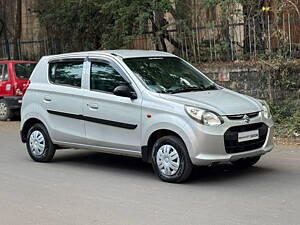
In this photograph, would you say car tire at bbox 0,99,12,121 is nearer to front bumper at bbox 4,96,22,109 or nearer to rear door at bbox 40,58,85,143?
front bumper at bbox 4,96,22,109

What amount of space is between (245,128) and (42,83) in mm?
3696

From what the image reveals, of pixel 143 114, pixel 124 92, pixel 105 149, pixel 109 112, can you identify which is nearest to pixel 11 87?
pixel 105 149

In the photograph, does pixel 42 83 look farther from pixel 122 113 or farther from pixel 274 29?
pixel 274 29

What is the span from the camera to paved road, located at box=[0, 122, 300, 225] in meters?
5.98

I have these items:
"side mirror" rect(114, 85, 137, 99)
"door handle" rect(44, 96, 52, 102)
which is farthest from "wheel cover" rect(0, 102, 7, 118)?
"side mirror" rect(114, 85, 137, 99)

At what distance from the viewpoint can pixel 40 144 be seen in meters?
9.35

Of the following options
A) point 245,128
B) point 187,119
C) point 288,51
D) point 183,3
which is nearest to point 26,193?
point 187,119

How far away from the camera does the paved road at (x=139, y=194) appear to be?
19.6ft

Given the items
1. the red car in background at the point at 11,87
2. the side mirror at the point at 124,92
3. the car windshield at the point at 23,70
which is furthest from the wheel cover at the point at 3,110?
the side mirror at the point at 124,92

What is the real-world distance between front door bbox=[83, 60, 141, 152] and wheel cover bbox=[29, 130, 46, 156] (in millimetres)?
1137

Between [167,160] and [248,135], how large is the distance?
113 centimetres

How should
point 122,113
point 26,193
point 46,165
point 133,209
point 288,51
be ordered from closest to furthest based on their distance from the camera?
point 133,209
point 26,193
point 122,113
point 46,165
point 288,51

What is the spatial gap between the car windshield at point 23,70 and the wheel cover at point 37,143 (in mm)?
6994

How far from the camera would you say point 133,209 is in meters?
6.31
